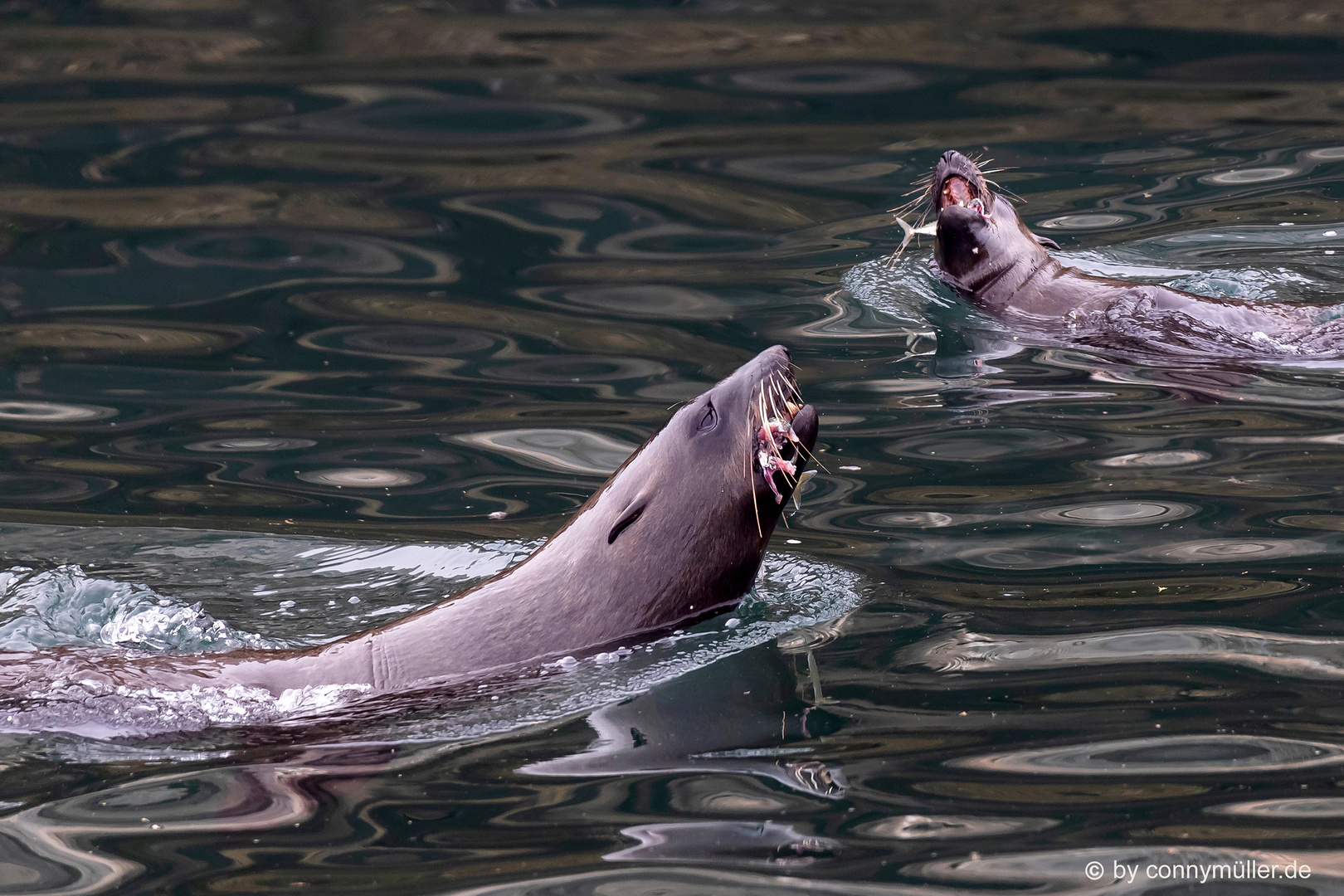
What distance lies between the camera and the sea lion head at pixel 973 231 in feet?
29.7

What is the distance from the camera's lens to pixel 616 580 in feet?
17.5

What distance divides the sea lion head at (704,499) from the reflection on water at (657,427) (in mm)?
206

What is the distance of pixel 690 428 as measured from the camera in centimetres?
561

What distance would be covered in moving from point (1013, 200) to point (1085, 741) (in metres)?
6.87

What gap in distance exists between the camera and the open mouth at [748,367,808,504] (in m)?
5.50

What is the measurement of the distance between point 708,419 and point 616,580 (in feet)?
2.36

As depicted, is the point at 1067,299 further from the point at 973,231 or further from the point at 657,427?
the point at 657,427

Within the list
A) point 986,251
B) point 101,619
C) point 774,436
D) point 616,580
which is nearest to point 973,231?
point 986,251

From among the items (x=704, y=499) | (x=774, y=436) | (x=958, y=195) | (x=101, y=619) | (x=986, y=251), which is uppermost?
(x=958, y=195)

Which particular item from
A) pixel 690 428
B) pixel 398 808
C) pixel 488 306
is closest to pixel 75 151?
pixel 488 306

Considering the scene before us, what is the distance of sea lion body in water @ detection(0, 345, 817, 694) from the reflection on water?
14 centimetres

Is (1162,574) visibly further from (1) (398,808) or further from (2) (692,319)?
(2) (692,319)

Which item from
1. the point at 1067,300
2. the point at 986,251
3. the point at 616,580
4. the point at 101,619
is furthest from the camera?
the point at 986,251

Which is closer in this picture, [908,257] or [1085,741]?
[1085,741]
